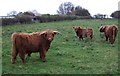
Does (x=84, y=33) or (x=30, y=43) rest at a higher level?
(x=30, y=43)

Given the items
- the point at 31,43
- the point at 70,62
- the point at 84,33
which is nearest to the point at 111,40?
the point at 84,33

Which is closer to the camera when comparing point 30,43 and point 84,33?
point 30,43

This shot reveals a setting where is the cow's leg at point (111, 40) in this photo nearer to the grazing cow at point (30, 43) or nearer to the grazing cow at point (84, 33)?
the grazing cow at point (84, 33)

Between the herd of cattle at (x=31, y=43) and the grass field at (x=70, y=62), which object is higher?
the herd of cattle at (x=31, y=43)

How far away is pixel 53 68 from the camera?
1280 centimetres

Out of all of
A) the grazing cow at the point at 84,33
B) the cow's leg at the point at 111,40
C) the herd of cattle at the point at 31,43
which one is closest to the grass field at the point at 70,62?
the herd of cattle at the point at 31,43

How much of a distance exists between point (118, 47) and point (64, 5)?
73.2 meters

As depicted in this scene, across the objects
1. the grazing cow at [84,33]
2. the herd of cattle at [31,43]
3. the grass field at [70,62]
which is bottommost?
the grass field at [70,62]

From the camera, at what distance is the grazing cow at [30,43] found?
43.6 feet

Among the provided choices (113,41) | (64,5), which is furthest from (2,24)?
(64,5)

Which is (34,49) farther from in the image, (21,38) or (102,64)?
(102,64)

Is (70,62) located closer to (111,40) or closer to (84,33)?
(111,40)

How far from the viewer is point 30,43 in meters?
13.6

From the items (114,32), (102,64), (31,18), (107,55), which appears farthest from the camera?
(31,18)
